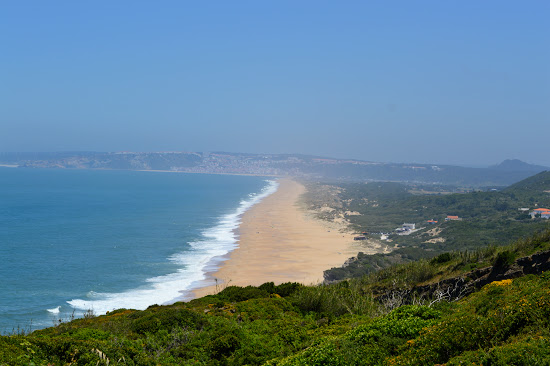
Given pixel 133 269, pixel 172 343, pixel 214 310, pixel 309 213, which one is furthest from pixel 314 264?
pixel 309 213

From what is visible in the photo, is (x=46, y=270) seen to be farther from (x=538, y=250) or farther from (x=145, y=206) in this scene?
(x=145, y=206)

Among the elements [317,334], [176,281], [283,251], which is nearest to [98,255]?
[176,281]

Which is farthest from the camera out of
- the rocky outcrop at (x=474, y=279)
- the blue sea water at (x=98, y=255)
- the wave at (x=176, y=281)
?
the blue sea water at (x=98, y=255)

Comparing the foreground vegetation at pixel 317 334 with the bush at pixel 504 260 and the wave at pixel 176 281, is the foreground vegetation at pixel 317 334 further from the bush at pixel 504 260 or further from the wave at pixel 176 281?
the wave at pixel 176 281

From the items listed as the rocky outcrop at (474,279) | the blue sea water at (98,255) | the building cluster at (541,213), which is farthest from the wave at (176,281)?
the building cluster at (541,213)

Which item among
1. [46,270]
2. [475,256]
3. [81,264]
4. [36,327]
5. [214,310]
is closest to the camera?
[214,310]

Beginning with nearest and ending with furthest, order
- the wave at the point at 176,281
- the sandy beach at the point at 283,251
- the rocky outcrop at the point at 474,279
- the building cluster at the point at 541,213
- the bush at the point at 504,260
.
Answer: the rocky outcrop at the point at 474,279 < the bush at the point at 504,260 < the wave at the point at 176,281 < the sandy beach at the point at 283,251 < the building cluster at the point at 541,213

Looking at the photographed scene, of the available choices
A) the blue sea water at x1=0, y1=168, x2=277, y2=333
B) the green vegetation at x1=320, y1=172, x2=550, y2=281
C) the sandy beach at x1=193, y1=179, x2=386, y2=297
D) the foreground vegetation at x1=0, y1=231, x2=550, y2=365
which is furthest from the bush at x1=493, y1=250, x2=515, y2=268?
the green vegetation at x1=320, y1=172, x2=550, y2=281
